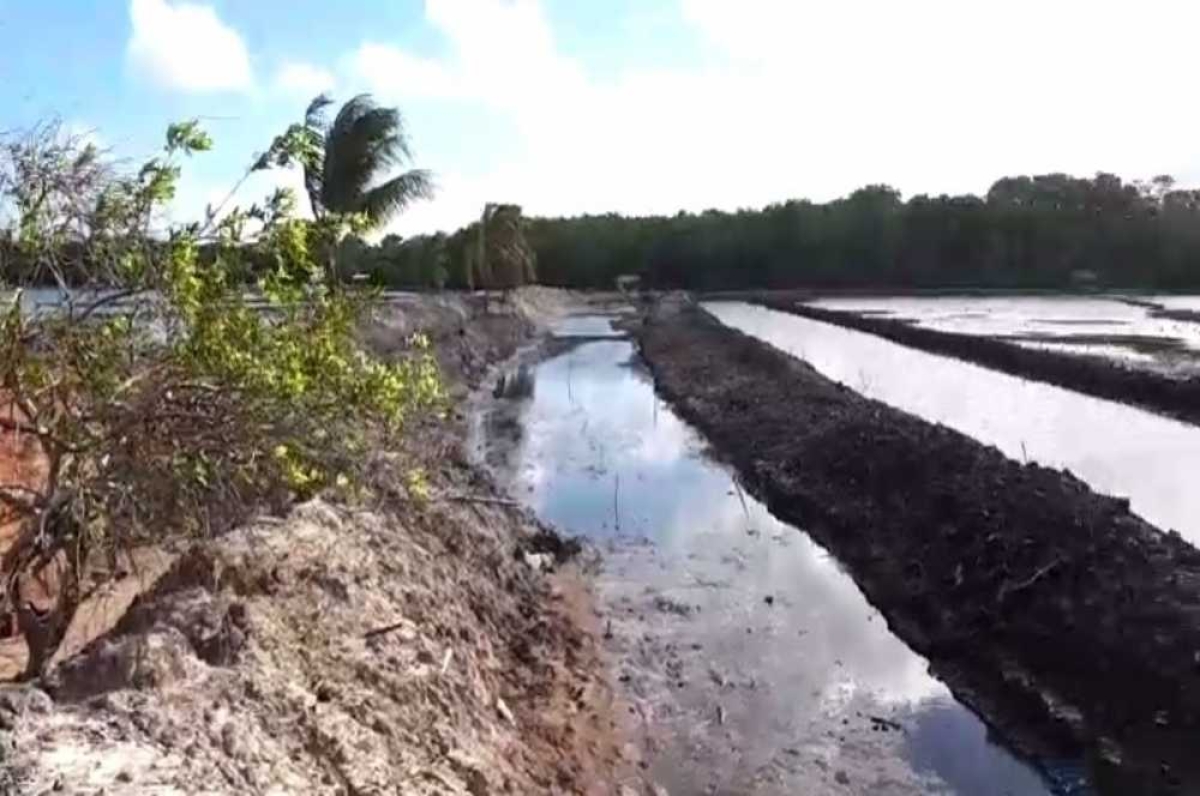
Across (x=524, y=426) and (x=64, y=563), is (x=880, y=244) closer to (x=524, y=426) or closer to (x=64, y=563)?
(x=524, y=426)

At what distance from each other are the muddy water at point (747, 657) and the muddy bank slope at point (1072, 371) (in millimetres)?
9841

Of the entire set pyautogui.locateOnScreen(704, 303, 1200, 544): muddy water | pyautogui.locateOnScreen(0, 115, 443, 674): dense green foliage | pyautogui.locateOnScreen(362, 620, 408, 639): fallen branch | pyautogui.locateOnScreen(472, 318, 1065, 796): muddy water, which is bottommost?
pyautogui.locateOnScreen(472, 318, 1065, 796): muddy water

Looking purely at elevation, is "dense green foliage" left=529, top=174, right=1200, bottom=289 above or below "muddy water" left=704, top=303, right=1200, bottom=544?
above

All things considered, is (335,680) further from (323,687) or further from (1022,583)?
(1022,583)

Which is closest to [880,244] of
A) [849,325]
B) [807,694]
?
[849,325]

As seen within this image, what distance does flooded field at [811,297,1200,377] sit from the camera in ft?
110

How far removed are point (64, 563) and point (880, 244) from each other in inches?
3833

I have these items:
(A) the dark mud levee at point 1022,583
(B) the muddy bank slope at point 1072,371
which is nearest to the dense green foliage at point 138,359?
(A) the dark mud levee at point 1022,583

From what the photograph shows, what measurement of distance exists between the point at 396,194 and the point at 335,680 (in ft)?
78.4

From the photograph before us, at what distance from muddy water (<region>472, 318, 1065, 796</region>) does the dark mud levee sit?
37 cm

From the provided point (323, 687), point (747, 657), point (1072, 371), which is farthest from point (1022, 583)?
point (1072, 371)

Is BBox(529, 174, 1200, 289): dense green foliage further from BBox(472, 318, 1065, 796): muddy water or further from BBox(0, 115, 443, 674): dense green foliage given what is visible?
BBox(0, 115, 443, 674): dense green foliage

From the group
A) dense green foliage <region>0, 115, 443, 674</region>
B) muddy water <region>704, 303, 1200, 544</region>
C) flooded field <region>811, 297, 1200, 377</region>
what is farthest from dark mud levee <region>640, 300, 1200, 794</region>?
flooded field <region>811, 297, 1200, 377</region>

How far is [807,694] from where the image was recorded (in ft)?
34.4
